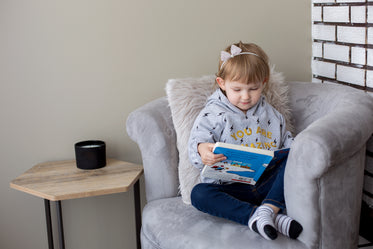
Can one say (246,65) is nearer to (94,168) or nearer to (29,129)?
(94,168)

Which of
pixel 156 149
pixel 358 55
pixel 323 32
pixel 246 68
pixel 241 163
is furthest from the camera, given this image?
pixel 323 32

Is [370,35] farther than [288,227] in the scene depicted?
Yes

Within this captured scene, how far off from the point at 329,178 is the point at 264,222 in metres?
0.24

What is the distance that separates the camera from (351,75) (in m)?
1.81

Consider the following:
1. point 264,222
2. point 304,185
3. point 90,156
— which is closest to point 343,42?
point 304,185

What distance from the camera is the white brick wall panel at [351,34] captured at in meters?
1.72

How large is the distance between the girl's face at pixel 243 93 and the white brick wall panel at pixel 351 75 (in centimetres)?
47

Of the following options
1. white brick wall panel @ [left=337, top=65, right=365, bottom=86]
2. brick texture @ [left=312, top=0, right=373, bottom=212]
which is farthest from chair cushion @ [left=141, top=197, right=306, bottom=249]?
white brick wall panel @ [left=337, top=65, right=365, bottom=86]

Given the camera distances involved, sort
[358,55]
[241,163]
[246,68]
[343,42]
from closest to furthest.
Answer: [241,163] → [246,68] → [358,55] → [343,42]

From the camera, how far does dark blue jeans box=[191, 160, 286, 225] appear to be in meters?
1.42

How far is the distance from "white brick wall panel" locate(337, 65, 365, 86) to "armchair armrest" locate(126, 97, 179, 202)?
80cm

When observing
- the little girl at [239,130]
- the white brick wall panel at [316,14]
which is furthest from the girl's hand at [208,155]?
the white brick wall panel at [316,14]

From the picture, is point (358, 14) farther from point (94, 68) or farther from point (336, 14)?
point (94, 68)

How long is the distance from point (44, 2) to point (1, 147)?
66 centimetres
